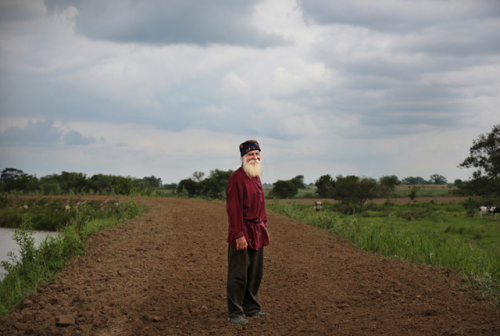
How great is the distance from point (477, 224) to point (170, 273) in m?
21.9

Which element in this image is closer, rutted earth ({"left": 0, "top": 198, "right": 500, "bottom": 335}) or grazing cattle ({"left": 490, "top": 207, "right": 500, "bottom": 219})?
rutted earth ({"left": 0, "top": 198, "right": 500, "bottom": 335})

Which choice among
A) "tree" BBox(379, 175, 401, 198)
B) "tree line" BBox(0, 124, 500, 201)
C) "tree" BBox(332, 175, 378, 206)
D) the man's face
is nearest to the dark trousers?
the man's face

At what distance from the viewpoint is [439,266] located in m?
7.82

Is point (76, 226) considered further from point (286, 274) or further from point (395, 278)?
point (395, 278)

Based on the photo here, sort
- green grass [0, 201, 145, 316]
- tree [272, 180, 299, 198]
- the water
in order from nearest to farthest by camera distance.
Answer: green grass [0, 201, 145, 316]
the water
tree [272, 180, 299, 198]

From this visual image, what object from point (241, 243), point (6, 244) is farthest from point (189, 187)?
point (241, 243)

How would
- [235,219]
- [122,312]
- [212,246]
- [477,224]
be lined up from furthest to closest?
1. [477,224]
2. [212,246]
3. [122,312]
4. [235,219]

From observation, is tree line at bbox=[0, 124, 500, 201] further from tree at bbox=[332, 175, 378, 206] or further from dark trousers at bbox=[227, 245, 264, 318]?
dark trousers at bbox=[227, 245, 264, 318]

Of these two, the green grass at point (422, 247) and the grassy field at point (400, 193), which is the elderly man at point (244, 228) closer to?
the green grass at point (422, 247)

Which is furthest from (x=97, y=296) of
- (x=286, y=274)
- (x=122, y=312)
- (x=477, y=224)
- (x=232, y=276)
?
(x=477, y=224)

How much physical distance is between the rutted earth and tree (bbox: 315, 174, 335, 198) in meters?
24.7

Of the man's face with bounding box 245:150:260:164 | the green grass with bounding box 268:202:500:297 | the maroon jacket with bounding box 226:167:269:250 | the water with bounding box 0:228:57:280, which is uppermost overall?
the man's face with bounding box 245:150:260:164

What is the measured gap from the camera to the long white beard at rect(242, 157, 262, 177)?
5.21m

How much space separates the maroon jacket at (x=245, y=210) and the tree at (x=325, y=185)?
→ 95.8ft
